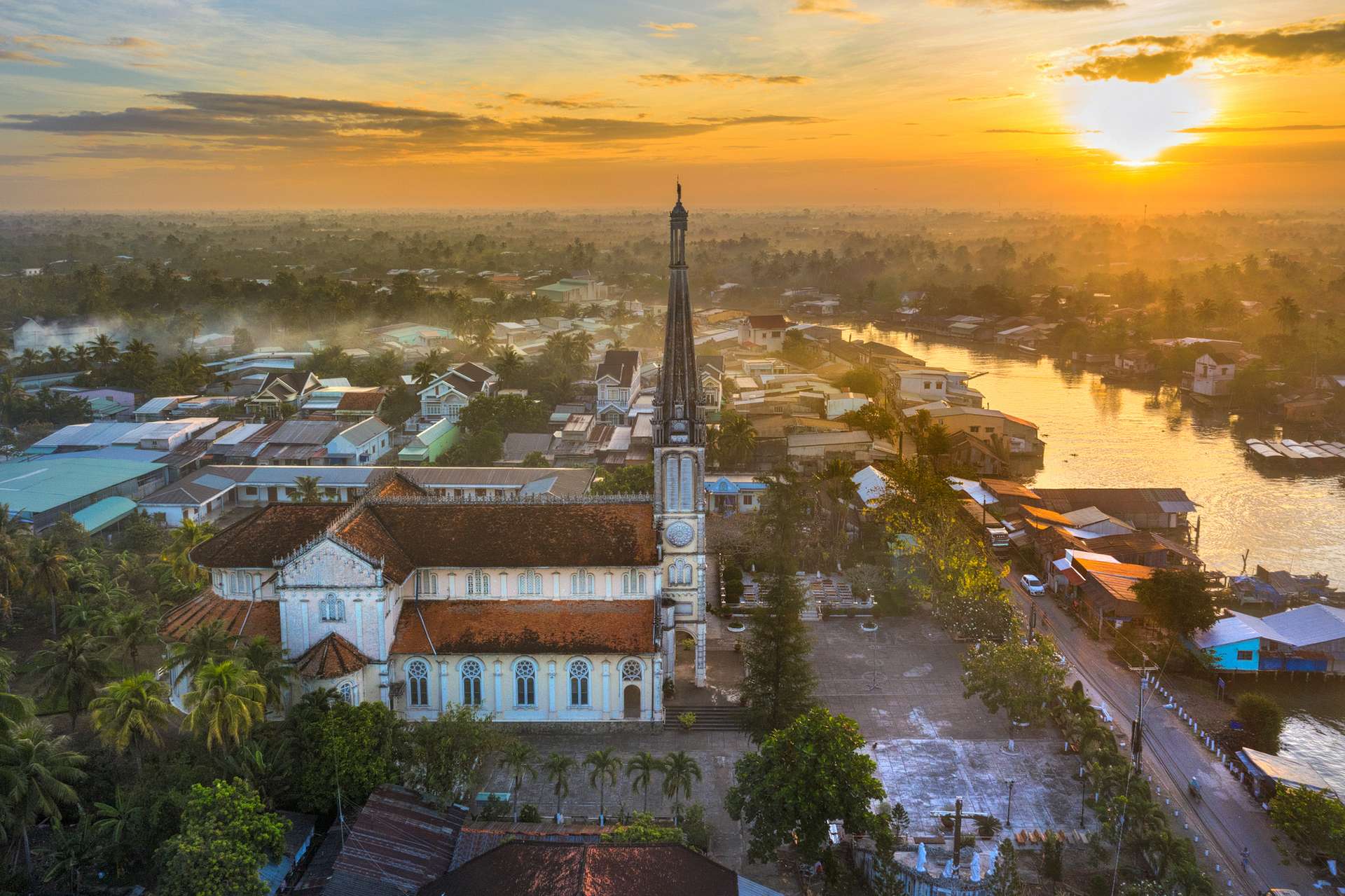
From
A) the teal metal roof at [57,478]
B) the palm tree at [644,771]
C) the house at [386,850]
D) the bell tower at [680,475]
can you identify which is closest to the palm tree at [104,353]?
the teal metal roof at [57,478]

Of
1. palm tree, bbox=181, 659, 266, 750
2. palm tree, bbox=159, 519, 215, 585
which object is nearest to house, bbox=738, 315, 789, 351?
palm tree, bbox=159, 519, 215, 585

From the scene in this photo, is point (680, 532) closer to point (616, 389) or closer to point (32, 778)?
point (32, 778)

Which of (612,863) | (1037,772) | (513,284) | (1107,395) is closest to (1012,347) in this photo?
(1107,395)

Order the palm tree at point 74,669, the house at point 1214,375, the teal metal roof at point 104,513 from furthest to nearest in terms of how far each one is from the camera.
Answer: the house at point 1214,375 < the teal metal roof at point 104,513 < the palm tree at point 74,669

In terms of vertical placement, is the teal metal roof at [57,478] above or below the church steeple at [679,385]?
below

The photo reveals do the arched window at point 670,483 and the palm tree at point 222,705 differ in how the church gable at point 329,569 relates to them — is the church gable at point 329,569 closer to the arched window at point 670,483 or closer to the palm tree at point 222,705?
the palm tree at point 222,705

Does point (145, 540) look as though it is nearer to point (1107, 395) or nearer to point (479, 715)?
point (479, 715)

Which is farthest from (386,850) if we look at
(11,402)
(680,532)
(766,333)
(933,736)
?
(766,333)
